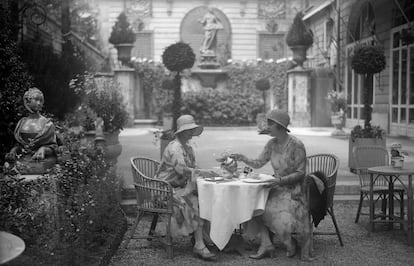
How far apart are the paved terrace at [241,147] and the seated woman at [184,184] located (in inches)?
93.9

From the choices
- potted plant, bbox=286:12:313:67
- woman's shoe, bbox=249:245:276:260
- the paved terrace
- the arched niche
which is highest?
the arched niche

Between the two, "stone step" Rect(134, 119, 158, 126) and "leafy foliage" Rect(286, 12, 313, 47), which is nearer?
"leafy foliage" Rect(286, 12, 313, 47)

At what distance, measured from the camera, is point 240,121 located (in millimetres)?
23188

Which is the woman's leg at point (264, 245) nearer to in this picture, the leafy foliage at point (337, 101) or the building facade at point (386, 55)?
the building facade at point (386, 55)

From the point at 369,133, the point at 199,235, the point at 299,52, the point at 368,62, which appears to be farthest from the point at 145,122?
the point at 199,235

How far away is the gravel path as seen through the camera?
5746 millimetres

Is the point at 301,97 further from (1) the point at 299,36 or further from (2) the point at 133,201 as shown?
(2) the point at 133,201

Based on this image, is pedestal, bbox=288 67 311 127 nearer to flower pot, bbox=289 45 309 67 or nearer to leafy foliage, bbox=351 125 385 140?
flower pot, bbox=289 45 309 67

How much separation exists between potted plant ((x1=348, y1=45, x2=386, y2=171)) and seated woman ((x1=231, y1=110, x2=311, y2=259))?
14.7ft

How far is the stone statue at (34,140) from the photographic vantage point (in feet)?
19.3

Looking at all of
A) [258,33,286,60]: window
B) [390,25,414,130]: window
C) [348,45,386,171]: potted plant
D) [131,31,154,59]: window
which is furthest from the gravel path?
[258,33,286,60]: window

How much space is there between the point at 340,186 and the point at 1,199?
18.5 feet

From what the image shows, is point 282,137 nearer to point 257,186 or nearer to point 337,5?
point 257,186

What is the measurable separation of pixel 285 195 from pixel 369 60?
545 centimetres
